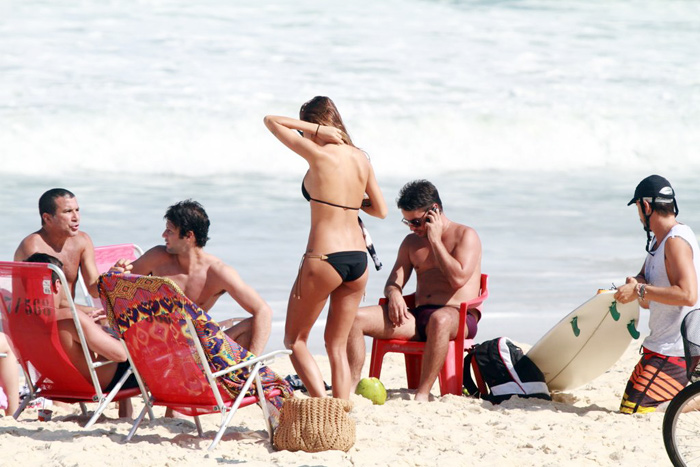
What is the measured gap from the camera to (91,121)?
727 inches

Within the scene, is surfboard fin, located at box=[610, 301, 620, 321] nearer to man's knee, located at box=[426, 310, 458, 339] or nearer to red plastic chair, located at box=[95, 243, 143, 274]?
man's knee, located at box=[426, 310, 458, 339]

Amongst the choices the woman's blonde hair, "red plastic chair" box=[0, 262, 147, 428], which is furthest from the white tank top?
"red plastic chair" box=[0, 262, 147, 428]

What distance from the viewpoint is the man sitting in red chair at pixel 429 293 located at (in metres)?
5.14

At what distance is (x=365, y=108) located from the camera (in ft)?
65.4

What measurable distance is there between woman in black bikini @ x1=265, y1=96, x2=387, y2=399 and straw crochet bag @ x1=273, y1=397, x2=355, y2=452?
1.57 feet

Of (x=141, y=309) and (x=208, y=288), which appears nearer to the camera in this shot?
(x=141, y=309)

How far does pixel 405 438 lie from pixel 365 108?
16.0m

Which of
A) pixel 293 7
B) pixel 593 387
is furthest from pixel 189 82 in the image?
pixel 593 387

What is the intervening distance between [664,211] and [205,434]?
7.76ft

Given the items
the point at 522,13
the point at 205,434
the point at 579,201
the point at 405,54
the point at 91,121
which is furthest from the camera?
the point at 522,13

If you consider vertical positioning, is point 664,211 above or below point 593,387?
above

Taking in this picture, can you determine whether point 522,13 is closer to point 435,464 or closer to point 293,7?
point 293,7

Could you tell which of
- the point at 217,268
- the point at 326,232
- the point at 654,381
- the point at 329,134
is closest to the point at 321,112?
the point at 329,134

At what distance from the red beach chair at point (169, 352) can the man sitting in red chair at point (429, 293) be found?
125cm
